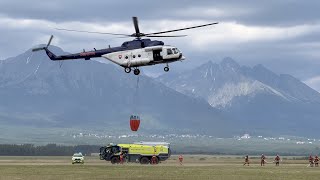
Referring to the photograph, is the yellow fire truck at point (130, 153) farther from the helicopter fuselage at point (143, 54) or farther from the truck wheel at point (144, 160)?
the helicopter fuselage at point (143, 54)

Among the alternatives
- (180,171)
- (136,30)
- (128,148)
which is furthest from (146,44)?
(128,148)

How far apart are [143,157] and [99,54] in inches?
1325

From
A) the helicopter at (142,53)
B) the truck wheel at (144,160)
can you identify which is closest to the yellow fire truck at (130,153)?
the truck wheel at (144,160)

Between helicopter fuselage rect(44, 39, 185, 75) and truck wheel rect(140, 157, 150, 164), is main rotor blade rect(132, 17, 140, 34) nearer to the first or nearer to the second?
helicopter fuselage rect(44, 39, 185, 75)

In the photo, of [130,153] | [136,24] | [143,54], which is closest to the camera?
[136,24]

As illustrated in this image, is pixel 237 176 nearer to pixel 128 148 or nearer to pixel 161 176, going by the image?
pixel 161 176

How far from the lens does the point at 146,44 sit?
89.2 m

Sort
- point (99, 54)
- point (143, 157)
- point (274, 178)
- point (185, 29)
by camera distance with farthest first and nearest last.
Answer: point (143, 157)
point (99, 54)
point (274, 178)
point (185, 29)

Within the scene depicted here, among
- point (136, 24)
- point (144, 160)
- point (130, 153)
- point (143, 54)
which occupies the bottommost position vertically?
point (144, 160)

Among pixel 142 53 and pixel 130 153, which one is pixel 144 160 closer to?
pixel 130 153

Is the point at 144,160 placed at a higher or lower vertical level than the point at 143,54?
lower

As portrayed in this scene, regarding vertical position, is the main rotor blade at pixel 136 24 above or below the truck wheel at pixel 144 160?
above

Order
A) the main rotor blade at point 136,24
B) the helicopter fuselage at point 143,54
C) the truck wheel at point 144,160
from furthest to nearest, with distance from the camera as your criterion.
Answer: the truck wheel at point 144,160, the helicopter fuselage at point 143,54, the main rotor blade at point 136,24

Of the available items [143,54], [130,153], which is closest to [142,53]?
[143,54]
